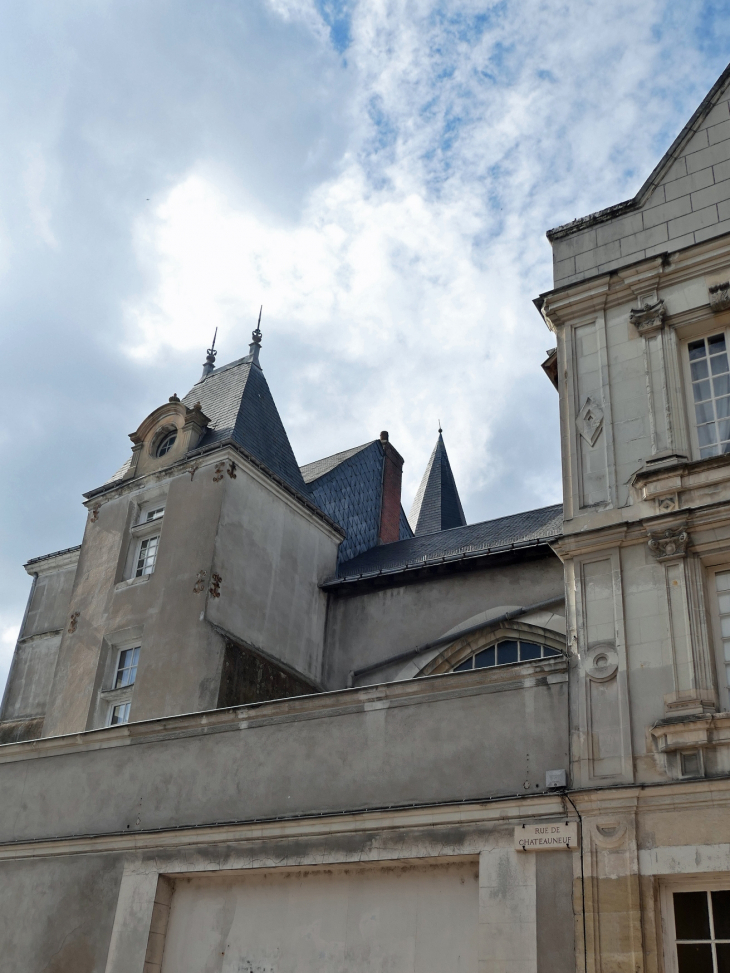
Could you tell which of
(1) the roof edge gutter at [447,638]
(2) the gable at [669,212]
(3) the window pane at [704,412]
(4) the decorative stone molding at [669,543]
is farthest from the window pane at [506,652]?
(4) the decorative stone molding at [669,543]

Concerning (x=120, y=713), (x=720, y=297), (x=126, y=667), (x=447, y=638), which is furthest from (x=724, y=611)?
(x=126, y=667)

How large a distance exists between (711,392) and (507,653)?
7.90 meters

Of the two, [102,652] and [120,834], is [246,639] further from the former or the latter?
[120,834]

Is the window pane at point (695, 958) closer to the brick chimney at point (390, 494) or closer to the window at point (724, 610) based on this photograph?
the window at point (724, 610)

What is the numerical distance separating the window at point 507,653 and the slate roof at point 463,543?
5.78ft

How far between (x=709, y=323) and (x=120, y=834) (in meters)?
9.81

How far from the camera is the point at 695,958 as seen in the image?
28.1ft

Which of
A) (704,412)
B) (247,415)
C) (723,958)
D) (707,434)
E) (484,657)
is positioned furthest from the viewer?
(247,415)

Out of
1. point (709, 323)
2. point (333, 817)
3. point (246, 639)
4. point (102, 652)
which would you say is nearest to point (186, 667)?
point (246, 639)

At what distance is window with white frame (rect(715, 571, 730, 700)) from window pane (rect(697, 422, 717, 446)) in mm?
1697

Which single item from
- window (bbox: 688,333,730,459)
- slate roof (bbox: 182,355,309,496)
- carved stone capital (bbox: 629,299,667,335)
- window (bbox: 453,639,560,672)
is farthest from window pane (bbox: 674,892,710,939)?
slate roof (bbox: 182,355,309,496)

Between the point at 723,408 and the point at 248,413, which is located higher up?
the point at 248,413

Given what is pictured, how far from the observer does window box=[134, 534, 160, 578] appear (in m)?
20.2

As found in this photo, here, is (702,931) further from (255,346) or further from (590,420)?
(255,346)
